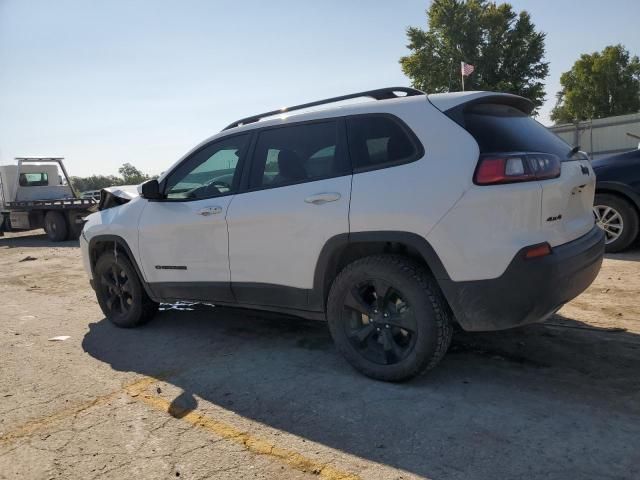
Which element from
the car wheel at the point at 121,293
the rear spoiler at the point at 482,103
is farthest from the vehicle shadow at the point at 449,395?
the rear spoiler at the point at 482,103

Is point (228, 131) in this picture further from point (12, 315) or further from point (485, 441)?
point (12, 315)

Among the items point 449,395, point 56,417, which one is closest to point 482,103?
point 449,395

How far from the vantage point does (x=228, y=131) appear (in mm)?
4234

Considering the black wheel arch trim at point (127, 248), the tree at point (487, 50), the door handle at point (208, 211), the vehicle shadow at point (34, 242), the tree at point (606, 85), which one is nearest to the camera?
the door handle at point (208, 211)

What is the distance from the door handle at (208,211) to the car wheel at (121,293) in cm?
123

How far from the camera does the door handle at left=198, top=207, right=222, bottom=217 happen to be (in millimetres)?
3986

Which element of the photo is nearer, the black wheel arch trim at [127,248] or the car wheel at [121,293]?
the black wheel arch trim at [127,248]

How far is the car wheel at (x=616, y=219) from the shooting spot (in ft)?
21.4

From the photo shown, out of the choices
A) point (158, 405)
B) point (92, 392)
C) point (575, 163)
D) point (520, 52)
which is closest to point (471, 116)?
point (575, 163)

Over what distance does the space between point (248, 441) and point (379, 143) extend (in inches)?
78.3

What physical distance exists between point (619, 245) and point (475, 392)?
4.75m

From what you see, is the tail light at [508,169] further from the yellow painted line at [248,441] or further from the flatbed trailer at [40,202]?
the flatbed trailer at [40,202]

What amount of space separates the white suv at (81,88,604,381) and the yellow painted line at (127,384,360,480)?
94cm

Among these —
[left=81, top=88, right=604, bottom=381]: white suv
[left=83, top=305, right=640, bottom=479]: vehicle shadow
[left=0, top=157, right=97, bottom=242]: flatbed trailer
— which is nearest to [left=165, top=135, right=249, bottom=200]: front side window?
→ [left=81, top=88, right=604, bottom=381]: white suv
